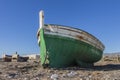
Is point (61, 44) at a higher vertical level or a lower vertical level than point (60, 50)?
higher

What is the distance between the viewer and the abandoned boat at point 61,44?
466 inches

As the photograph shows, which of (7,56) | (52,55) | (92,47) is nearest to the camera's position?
(52,55)

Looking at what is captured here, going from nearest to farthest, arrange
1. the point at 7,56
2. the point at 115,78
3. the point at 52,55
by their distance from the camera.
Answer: the point at 115,78, the point at 52,55, the point at 7,56

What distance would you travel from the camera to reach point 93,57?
14.5 m

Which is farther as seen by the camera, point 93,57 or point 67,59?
point 93,57

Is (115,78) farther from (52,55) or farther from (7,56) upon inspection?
(7,56)

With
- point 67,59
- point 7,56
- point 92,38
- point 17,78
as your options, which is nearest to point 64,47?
point 67,59

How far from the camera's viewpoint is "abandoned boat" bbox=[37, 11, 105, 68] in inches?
466

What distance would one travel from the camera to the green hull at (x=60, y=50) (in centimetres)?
1180

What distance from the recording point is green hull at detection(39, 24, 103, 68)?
11805mm

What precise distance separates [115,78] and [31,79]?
307cm

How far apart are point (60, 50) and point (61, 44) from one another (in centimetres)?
31

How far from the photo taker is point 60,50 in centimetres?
1195

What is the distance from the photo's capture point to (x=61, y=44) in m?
12.0
